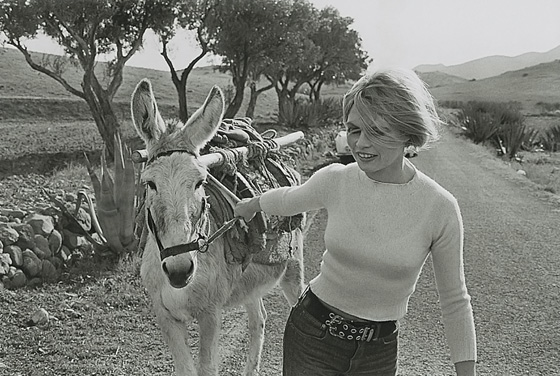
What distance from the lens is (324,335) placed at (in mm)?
2533

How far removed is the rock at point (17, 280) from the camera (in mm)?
6348

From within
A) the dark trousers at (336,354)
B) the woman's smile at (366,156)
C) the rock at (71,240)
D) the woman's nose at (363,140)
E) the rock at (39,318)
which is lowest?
the rock at (39,318)

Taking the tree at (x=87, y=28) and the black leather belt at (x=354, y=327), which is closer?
the black leather belt at (x=354, y=327)

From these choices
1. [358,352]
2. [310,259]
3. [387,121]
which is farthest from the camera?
[310,259]

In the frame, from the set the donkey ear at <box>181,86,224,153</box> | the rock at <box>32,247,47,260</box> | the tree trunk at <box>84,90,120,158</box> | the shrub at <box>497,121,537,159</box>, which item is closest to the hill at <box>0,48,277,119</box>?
the tree trunk at <box>84,90,120,158</box>

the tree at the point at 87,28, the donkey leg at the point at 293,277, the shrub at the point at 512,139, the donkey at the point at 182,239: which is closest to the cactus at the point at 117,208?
the donkey leg at the point at 293,277

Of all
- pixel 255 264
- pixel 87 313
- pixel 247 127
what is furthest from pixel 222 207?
pixel 87 313

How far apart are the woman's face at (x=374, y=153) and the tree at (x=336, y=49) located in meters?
44.2

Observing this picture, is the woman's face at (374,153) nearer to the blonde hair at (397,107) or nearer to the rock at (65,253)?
the blonde hair at (397,107)

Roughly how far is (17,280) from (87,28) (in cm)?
1694

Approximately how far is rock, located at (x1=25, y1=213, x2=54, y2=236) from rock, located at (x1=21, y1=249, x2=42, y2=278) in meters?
0.37

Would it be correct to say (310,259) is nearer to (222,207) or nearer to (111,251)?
(111,251)

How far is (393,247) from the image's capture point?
2.37 m

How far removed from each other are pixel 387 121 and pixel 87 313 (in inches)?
179
